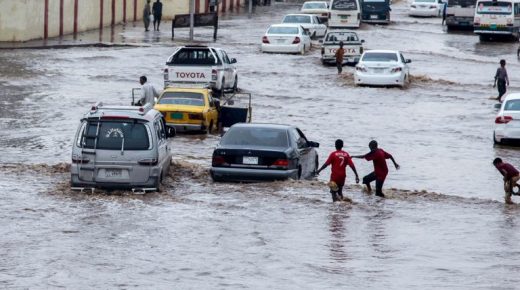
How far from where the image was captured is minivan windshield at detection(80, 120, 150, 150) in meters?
25.6

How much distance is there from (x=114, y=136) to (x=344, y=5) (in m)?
47.4

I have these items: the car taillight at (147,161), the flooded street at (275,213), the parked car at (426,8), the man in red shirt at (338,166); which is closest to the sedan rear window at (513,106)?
the flooded street at (275,213)

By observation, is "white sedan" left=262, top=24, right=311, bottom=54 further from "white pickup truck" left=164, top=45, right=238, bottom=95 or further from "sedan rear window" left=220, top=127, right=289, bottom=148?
"sedan rear window" left=220, top=127, right=289, bottom=148

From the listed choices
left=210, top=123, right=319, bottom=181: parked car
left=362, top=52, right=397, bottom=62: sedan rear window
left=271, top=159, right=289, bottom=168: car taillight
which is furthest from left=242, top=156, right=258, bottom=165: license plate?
left=362, top=52, right=397, bottom=62: sedan rear window

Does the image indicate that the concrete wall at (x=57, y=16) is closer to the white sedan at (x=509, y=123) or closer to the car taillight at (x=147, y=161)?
the white sedan at (x=509, y=123)

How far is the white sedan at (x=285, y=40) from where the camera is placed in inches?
2319

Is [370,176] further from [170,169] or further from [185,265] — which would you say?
[185,265]

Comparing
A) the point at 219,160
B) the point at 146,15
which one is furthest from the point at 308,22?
the point at 219,160

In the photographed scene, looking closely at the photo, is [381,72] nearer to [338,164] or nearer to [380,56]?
[380,56]

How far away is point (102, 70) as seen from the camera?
168 feet

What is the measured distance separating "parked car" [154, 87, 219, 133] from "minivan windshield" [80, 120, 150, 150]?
381 inches

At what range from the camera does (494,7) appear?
67188mm

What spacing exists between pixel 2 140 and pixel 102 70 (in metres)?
17.4

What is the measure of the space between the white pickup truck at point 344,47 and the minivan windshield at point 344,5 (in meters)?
15.2
